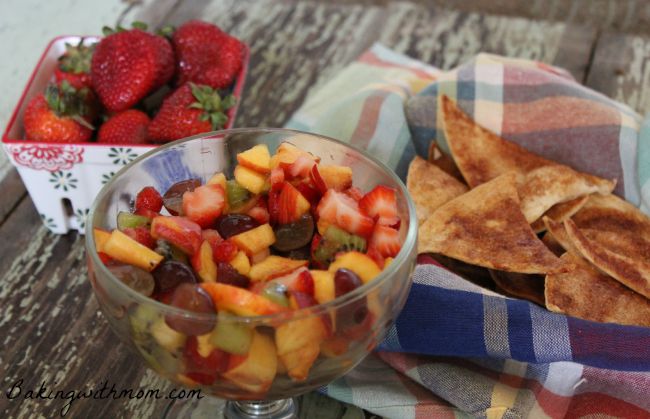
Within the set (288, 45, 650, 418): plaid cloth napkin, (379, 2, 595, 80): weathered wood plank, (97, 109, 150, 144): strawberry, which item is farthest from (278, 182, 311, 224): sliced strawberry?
(379, 2, 595, 80): weathered wood plank

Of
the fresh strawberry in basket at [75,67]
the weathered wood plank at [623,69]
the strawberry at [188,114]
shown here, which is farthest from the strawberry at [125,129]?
the weathered wood plank at [623,69]

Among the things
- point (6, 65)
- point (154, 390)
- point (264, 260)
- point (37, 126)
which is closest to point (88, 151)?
point (37, 126)

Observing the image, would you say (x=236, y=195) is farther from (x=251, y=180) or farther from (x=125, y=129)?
(x=125, y=129)

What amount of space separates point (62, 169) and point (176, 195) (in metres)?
0.40

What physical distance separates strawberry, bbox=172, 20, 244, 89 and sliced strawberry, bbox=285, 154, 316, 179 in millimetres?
529

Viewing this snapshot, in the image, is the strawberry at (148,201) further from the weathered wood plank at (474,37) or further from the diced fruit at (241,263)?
the weathered wood plank at (474,37)

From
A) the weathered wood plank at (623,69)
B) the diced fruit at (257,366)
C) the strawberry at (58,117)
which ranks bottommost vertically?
the weathered wood plank at (623,69)

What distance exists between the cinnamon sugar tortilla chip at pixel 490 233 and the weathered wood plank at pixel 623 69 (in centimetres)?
60

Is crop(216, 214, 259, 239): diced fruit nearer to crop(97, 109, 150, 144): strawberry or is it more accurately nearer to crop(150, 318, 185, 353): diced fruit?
crop(150, 318, 185, 353): diced fruit

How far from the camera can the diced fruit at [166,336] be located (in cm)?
70

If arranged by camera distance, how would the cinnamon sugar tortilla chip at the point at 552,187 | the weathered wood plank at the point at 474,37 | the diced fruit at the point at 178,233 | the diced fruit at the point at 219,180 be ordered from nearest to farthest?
1. the diced fruit at the point at 178,233
2. the diced fruit at the point at 219,180
3. the cinnamon sugar tortilla chip at the point at 552,187
4. the weathered wood plank at the point at 474,37

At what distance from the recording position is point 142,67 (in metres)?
1.28

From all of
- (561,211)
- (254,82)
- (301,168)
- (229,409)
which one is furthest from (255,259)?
(254,82)

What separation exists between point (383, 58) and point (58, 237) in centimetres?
80
